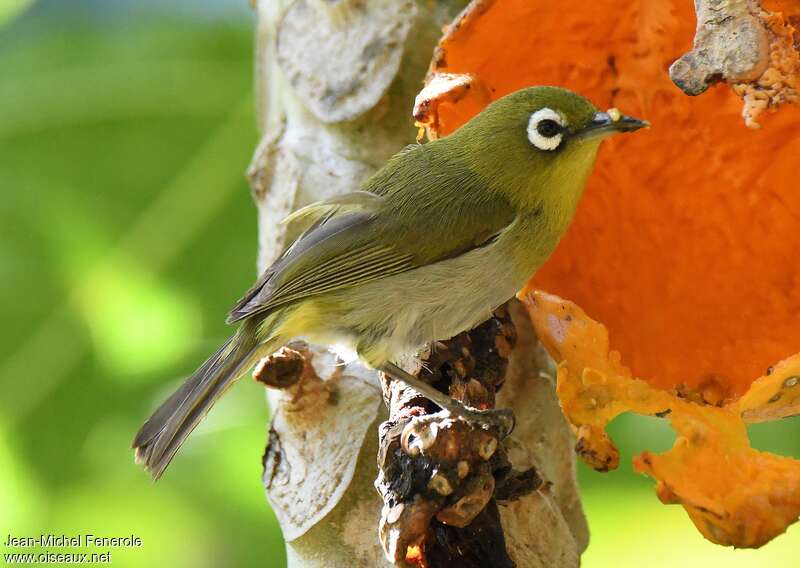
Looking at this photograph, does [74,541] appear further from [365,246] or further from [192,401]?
[365,246]

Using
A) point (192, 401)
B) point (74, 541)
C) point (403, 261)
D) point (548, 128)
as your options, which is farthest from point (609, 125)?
point (74, 541)

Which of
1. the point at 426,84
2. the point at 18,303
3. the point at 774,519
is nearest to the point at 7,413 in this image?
the point at 18,303

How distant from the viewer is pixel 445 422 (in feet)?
7.28

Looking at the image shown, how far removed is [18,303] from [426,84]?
188 cm

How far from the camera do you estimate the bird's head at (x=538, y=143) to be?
10.2 feet

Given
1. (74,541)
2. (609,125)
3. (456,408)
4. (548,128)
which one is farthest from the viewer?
(74,541)

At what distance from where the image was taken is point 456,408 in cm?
241

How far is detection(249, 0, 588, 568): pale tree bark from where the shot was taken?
2246 mm

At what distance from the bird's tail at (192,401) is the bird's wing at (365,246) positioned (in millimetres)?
125

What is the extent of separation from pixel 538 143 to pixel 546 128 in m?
0.10

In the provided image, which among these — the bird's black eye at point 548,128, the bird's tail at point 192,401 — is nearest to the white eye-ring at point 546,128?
the bird's black eye at point 548,128

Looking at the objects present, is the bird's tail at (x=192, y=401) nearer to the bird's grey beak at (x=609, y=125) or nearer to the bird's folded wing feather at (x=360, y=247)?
the bird's folded wing feather at (x=360, y=247)

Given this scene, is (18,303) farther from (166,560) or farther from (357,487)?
(357,487)

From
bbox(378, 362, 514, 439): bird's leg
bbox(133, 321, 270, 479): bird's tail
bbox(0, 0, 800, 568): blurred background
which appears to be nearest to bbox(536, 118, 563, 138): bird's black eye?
bbox(378, 362, 514, 439): bird's leg
